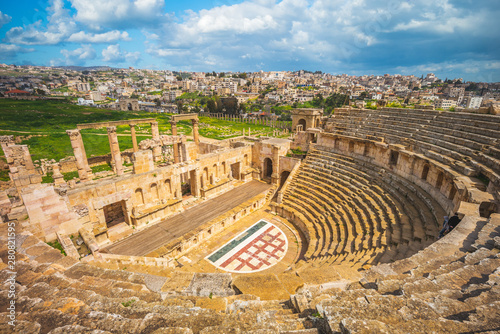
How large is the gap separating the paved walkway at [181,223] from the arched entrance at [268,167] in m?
2.34

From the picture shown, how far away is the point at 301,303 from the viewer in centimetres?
530

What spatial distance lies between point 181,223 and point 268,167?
1163 cm

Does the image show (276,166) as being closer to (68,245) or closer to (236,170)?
(236,170)

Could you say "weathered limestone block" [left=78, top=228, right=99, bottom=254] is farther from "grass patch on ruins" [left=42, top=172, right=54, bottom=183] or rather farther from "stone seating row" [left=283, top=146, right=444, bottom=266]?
"grass patch on ruins" [left=42, top=172, right=54, bottom=183]

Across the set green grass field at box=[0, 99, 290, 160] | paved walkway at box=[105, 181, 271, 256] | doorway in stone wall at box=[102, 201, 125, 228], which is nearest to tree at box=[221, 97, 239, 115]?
green grass field at box=[0, 99, 290, 160]

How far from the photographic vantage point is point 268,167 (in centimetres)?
2483

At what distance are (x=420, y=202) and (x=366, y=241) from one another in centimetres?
387

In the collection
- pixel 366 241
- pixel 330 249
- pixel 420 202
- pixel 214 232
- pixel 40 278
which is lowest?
pixel 214 232

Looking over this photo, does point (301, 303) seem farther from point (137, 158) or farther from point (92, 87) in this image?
point (92, 87)

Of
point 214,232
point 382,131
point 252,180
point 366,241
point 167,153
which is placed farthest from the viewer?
point 167,153

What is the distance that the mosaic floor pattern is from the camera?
13.6 meters

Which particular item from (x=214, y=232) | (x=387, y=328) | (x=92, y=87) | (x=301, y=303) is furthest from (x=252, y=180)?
(x=92, y=87)

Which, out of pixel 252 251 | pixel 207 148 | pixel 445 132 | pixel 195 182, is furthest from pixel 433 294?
pixel 207 148

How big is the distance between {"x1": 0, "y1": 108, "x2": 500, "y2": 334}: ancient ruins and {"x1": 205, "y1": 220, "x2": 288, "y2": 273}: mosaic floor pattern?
104mm
